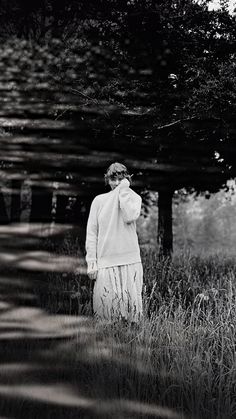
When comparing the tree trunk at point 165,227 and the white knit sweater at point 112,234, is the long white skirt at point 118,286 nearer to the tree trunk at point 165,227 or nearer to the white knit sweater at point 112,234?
the white knit sweater at point 112,234

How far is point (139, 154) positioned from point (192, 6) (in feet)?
5.36

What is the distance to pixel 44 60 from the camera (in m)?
4.57

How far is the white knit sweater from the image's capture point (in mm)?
3404

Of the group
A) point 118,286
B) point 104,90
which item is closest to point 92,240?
point 118,286

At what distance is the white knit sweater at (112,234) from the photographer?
11.2 ft

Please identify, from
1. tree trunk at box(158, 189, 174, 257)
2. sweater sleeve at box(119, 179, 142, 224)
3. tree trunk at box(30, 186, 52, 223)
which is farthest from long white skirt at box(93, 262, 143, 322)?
tree trunk at box(158, 189, 174, 257)

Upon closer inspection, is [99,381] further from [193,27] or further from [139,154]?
[193,27]

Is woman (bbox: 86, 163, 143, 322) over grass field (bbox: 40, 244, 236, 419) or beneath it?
over

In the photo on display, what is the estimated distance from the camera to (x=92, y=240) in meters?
3.49

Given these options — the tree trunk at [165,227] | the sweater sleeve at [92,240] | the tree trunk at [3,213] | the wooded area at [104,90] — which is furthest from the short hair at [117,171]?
the tree trunk at [165,227]

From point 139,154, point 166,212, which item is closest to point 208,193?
point 166,212

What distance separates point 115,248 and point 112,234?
11 centimetres

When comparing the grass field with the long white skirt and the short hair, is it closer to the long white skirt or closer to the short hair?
the long white skirt

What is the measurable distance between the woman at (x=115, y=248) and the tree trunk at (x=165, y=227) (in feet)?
7.99
